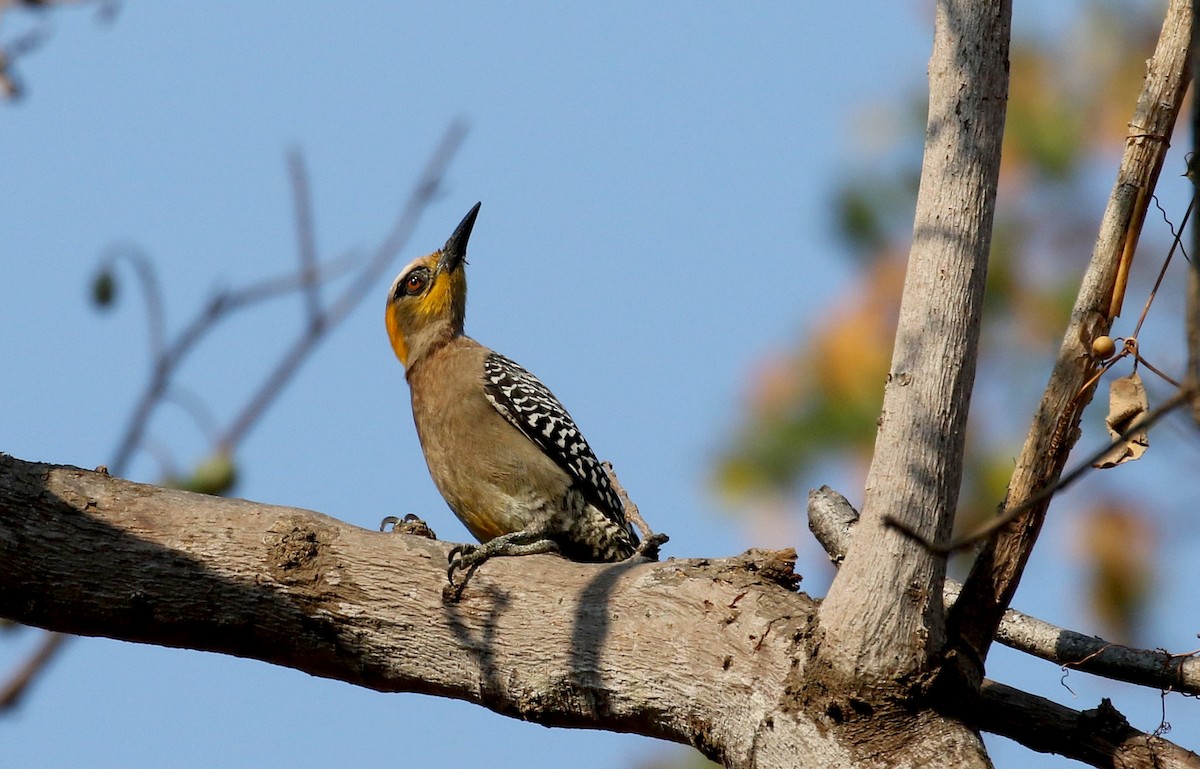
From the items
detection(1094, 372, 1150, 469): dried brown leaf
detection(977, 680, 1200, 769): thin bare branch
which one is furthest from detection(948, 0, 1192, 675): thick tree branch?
detection(977, 680, 1200, 769): thin bare branch

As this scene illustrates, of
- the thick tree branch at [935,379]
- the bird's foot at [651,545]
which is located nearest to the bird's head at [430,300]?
the bird's foot at [651,545]

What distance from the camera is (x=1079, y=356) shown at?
155 inches

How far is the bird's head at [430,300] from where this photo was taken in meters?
8.73

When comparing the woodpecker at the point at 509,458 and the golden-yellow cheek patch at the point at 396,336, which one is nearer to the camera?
→ the woodpecker at the point at 509,458

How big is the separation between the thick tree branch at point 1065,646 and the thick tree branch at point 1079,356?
129 mm

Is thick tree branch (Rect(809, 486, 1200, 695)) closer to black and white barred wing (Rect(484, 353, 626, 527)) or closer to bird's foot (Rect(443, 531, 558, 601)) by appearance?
bird's foot (Rect(443, 531, 558, 601))

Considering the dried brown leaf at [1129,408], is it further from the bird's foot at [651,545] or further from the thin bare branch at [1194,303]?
the bird's foot at [651,545]

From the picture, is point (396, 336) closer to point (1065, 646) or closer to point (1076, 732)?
point (1065, 646)

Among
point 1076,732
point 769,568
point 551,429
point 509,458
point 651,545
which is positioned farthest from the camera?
point 551,429

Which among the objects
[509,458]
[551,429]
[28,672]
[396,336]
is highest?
[396,336]

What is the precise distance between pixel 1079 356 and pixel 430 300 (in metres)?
5.72

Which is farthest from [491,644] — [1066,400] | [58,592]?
[1066,400]

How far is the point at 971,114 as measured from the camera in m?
4.01

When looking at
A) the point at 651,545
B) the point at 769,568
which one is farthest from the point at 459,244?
the point at 769,568
